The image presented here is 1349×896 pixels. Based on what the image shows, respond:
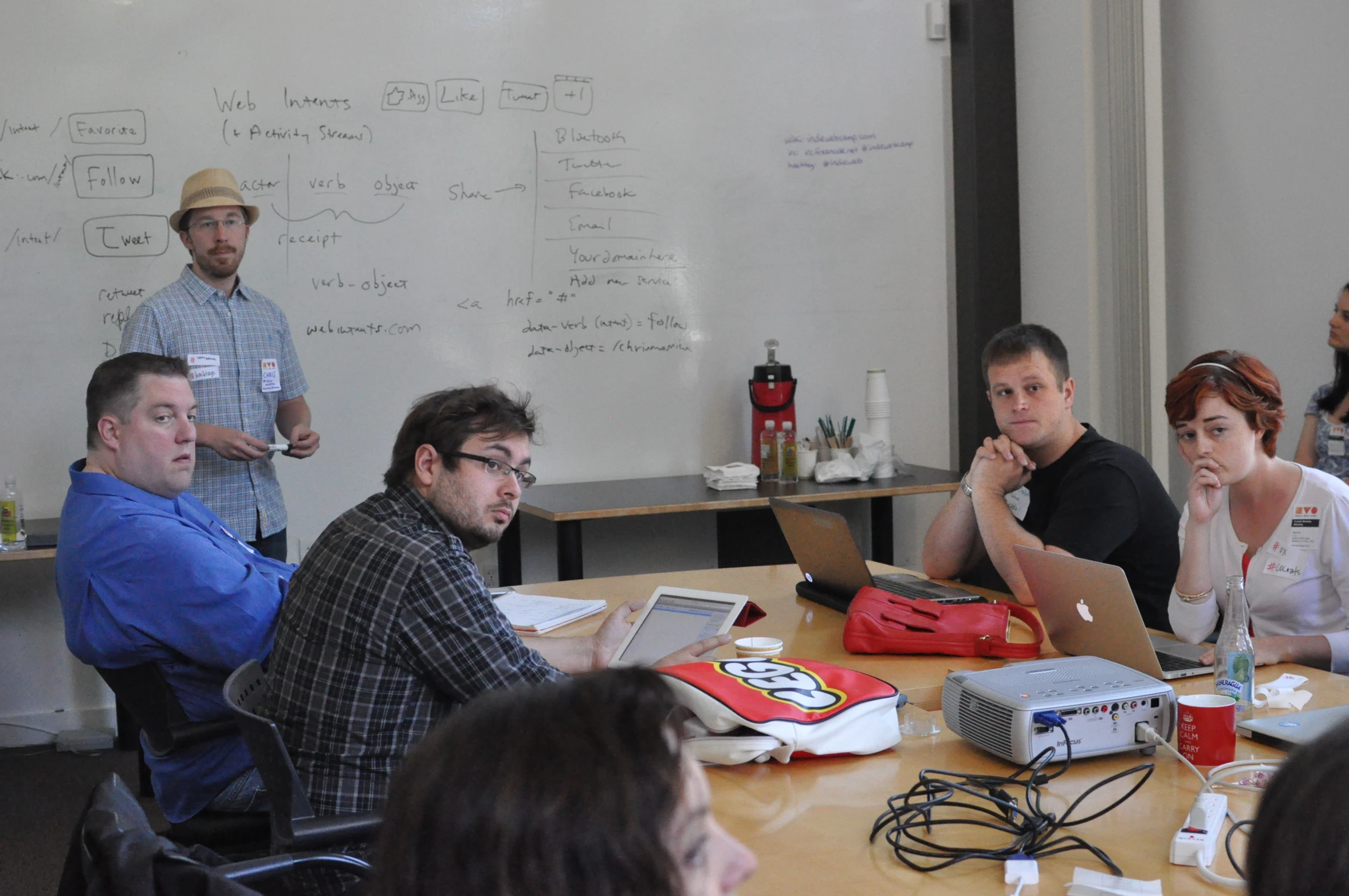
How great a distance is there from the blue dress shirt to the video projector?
4.08 ft

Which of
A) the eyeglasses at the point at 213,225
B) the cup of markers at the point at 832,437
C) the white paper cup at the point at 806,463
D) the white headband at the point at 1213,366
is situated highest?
the eyeglasses at the point at 213,225

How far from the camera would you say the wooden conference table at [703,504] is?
399 cm

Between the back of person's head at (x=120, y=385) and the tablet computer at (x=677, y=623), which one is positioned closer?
the tablet computer at (x=677, y=623)

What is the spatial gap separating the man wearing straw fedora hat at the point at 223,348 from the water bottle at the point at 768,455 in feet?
5.35

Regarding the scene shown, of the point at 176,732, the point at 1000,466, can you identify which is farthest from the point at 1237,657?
the point at 176,732

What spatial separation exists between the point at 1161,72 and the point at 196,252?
349cm

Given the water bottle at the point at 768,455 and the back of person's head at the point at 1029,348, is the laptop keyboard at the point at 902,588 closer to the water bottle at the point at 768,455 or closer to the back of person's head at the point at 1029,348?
the back of person's head at the point at 1029,348

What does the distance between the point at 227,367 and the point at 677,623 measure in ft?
7.02

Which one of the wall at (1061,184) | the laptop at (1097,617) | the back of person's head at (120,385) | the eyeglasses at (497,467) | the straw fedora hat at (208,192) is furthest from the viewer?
the wall at (1061,184)

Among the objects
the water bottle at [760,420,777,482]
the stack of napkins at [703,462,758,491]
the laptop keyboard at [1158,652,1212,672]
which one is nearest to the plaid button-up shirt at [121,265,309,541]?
the stack of napkins at [703,462,758,491]

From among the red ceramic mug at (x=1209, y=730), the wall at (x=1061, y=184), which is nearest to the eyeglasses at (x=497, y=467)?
the red ceramic mug at (x=1209, y=730)

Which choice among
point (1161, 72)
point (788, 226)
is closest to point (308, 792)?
point (788, 226)

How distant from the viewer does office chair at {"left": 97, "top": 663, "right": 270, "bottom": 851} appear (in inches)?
81.1

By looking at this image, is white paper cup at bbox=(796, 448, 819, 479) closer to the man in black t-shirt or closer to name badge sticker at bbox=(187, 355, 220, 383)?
the man in black t-shirt
